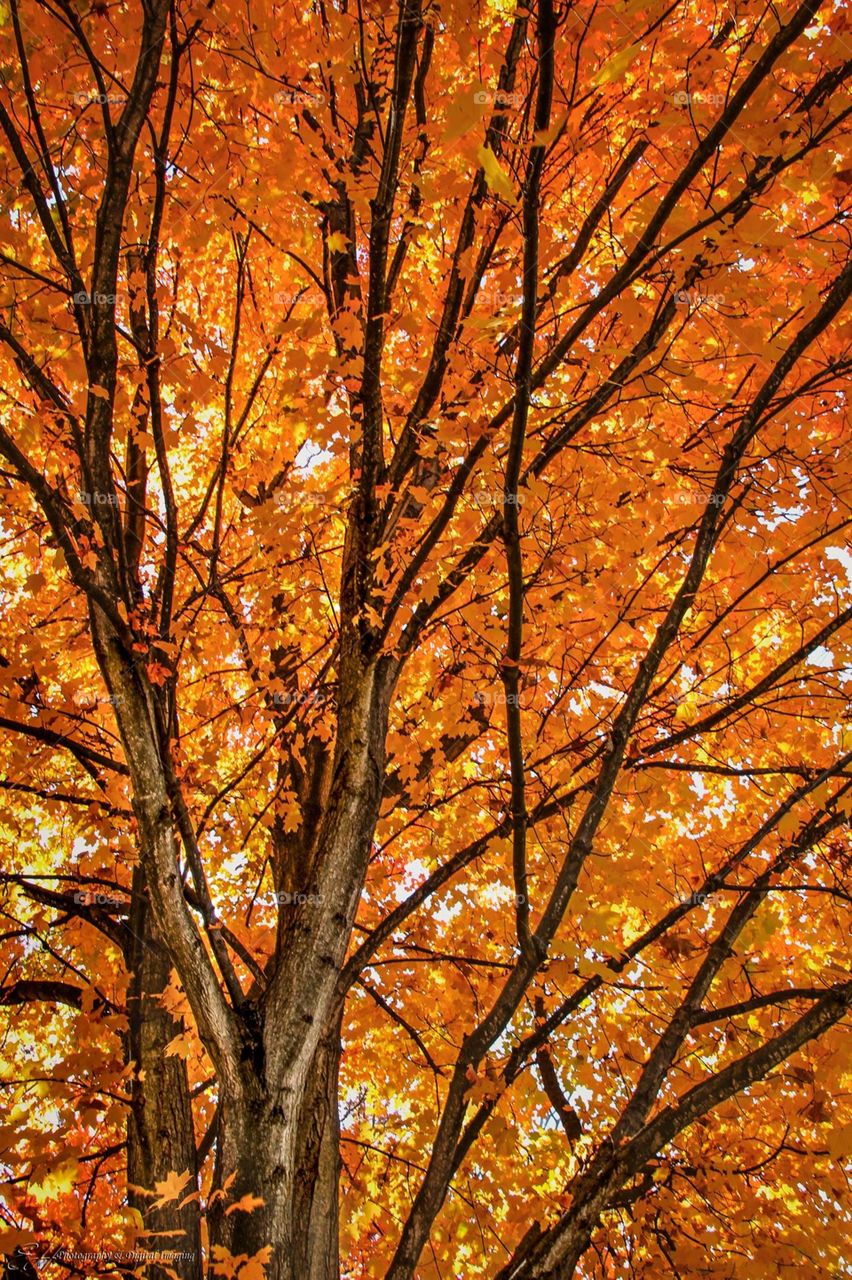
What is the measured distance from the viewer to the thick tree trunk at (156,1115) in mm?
2662

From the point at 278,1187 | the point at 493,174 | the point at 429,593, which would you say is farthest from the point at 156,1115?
the point at 493,174

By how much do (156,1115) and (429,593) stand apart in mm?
2430

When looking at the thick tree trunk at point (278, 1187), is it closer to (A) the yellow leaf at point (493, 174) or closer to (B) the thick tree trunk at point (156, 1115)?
(B) the thick tree trunk at point (156, 1115)

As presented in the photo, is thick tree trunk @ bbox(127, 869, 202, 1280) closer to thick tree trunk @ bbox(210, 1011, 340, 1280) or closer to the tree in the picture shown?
the tree

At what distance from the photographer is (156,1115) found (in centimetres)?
309

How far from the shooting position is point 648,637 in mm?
4609

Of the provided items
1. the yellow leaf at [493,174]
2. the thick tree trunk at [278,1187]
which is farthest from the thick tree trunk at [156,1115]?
the yellow leaf at [493,174]

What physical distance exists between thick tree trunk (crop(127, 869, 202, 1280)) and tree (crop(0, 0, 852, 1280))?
0.05 ft

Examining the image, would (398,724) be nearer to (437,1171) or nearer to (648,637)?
(648,637)

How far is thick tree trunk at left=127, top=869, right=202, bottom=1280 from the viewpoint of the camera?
8.73 ft

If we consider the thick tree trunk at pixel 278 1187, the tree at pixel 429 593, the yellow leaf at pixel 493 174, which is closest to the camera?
the yellow leaf at pixel 493 174

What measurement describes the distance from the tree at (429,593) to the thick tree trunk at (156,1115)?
16 millimetres

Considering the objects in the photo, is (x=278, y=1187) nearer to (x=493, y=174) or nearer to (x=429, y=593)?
(x=429, y=593)

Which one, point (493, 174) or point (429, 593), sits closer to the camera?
point (493, 174)
